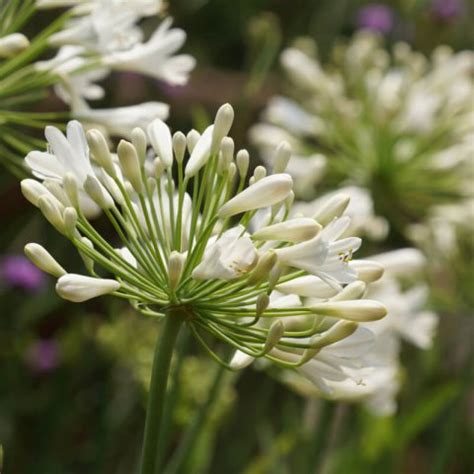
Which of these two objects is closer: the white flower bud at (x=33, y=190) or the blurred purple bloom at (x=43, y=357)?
the white flower bud at (x=33, y=190)

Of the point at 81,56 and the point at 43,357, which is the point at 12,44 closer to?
the point at 81,56

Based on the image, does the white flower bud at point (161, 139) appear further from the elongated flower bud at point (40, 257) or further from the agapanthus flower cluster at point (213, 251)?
the elongated flower bud at point (40, 257)

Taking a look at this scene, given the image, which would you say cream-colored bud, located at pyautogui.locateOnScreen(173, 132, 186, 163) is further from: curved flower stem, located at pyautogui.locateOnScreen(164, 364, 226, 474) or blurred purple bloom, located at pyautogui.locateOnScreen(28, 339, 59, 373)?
blurred purple bloom, located at pyautogui.locateOnScreen(28, 339, 59, 373)

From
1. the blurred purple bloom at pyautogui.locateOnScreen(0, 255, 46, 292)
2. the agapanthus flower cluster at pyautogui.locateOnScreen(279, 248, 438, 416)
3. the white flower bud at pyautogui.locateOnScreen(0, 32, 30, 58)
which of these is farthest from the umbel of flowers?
the blurred purple bloom at pyautogui.locateOnScreen(0, 255, 46, 292)

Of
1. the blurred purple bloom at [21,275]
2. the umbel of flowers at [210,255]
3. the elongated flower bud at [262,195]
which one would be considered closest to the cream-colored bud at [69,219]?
the umbel of flowers at [210,255]

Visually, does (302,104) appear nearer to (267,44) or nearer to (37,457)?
(267,44)

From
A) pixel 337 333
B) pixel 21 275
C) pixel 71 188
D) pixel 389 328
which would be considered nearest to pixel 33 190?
pixel 71 188
